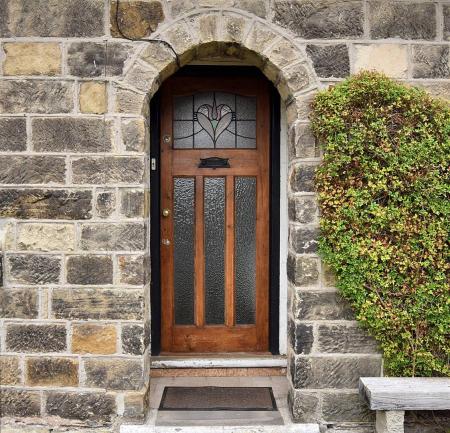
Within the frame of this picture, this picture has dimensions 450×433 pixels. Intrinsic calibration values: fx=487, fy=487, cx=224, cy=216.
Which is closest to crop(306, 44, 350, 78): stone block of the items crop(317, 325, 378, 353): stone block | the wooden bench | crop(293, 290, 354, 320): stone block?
crop(293, 290, 354, 320): stone block

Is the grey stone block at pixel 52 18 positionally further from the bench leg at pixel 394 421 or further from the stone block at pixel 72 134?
the bench leg at pixel 394 421

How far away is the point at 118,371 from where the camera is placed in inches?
121

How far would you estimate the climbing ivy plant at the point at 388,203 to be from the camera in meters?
2.96

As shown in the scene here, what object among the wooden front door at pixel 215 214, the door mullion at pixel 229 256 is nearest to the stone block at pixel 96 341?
the wooden front door at pixel 215 214

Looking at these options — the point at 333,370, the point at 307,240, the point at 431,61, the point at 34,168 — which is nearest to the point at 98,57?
the point at 34,168

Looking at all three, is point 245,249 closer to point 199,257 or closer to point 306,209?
point 199,257

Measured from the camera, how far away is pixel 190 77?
379 cm

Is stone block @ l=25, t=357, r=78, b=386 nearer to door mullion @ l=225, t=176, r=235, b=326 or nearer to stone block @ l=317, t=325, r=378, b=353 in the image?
door mullion @ l=225, t=176, r=235, b=326

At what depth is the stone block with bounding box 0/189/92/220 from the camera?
3043 millimetres

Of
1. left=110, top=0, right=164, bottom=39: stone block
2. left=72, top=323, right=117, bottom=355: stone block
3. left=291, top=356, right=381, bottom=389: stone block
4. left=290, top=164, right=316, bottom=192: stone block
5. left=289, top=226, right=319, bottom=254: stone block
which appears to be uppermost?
left=110, top=0, right=164, bottom=39: stone block

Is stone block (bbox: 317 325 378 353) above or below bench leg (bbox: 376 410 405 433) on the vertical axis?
above

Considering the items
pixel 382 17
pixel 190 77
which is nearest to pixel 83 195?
pixel 190 77

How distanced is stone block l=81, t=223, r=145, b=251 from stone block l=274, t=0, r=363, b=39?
5.16 ft

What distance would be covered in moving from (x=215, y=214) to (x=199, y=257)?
36 cm
